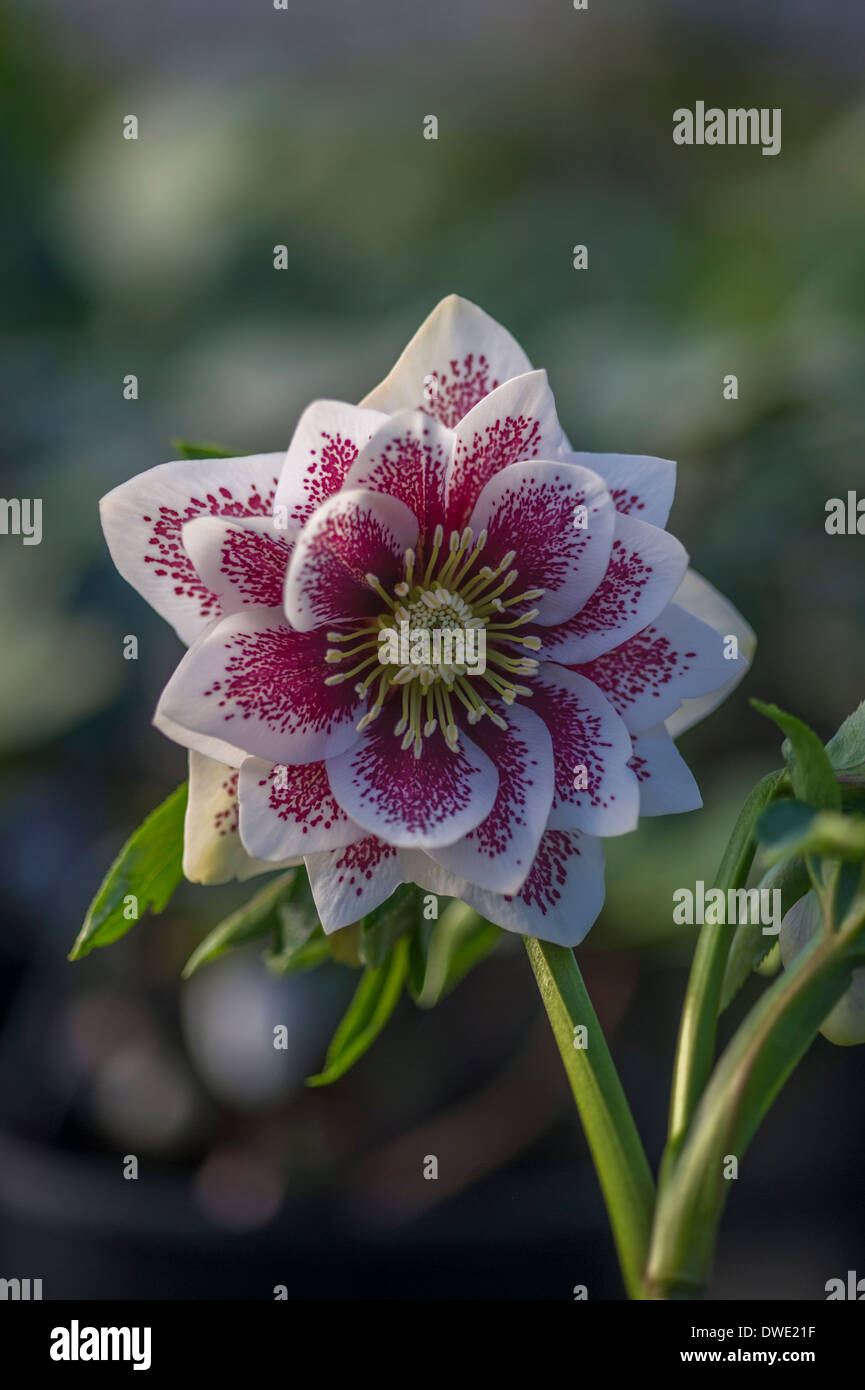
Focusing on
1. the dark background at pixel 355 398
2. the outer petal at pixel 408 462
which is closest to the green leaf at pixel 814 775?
the outer petal at pixel 408 462

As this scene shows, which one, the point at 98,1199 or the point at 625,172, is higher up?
the point at 625,172

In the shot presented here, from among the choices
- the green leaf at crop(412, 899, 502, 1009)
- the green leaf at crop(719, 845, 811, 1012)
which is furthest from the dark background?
the green leaf at crop(719, 845, 811, 1012)

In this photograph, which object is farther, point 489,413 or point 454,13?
point 454,13

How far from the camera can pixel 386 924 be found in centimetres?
44

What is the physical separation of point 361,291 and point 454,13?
383mm

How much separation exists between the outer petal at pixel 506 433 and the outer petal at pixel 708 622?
0.08 metres

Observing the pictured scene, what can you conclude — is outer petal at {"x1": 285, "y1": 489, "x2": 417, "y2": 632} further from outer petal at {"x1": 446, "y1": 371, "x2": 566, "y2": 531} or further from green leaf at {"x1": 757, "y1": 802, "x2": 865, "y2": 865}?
green leaf at {"x1": 757, "y1": 802, "x2": 865, "y2": 865}

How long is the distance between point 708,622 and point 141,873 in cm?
22

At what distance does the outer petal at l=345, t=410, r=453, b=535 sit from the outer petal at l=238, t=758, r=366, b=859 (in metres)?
0.09

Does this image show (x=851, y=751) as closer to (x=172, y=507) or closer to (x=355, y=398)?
(x=172, y=507)

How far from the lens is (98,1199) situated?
3.19 ft

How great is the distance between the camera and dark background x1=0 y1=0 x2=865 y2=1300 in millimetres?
998
